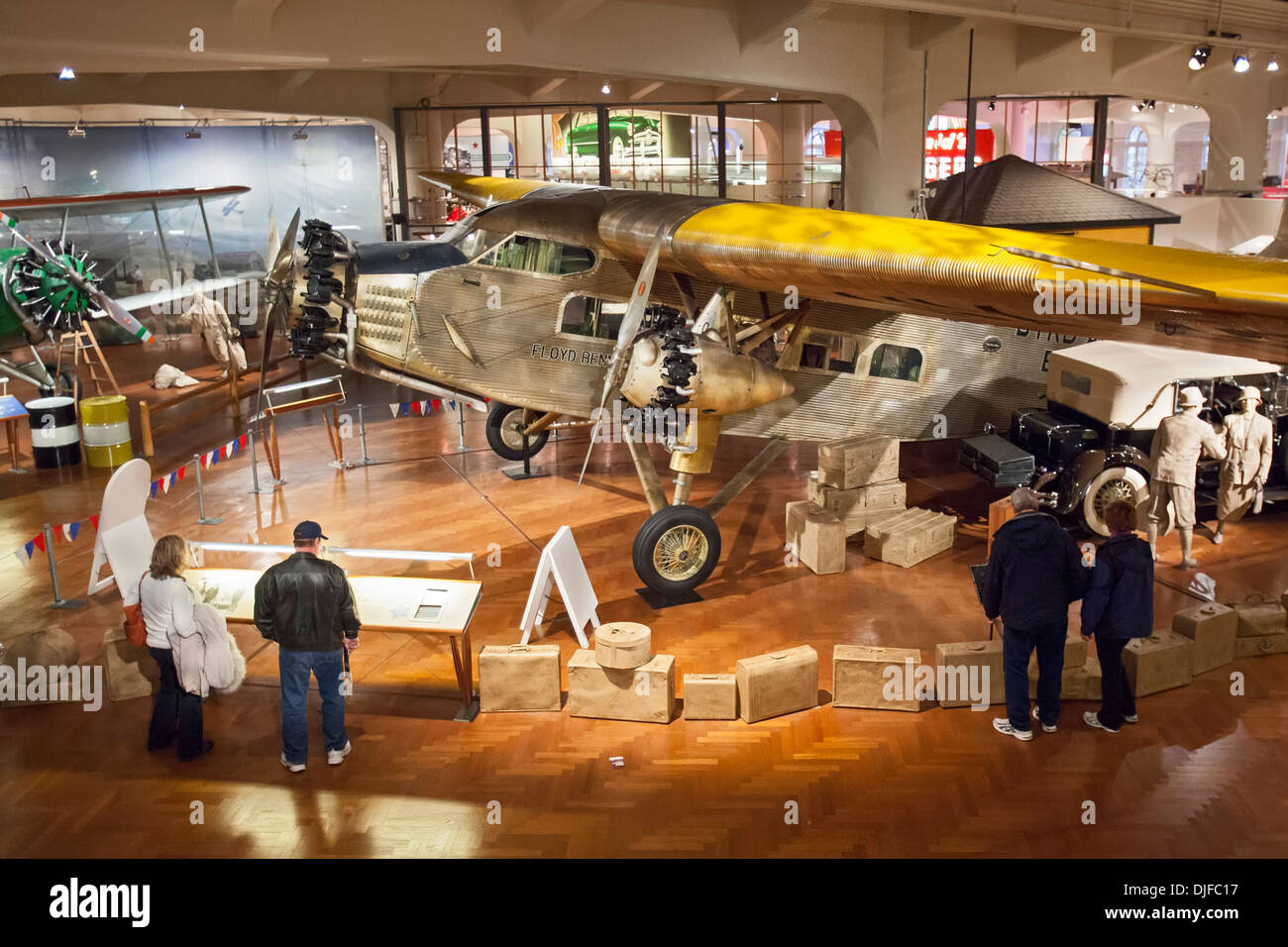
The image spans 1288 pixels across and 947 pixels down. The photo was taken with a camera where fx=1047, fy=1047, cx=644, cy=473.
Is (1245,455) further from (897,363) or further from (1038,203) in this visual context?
(1038,203)

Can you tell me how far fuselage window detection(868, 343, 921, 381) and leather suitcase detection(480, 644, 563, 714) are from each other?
5401 millimetres

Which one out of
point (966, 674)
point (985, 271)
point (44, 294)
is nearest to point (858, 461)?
point (966, 674)

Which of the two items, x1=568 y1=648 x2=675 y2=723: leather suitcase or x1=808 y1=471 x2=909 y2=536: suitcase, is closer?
x1=568 y1=648 x2=675 y2=723: leather suitcase

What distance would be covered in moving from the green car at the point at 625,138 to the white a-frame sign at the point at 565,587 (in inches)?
610

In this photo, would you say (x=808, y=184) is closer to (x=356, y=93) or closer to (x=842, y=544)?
(x=356, y=93)

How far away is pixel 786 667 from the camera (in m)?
7.91

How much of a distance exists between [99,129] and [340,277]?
16636 mm

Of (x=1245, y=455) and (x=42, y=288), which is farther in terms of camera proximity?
(x=42, y=288)

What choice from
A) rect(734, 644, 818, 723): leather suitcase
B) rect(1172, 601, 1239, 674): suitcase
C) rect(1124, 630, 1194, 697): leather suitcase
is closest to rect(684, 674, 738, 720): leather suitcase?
rect(734, 644, 818, 723): leather suitcase

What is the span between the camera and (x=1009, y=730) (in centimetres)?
759

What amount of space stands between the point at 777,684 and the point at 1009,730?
1.69m

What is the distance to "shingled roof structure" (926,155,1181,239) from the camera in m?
17.0

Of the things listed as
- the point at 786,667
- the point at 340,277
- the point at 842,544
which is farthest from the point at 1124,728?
the point at 340,277

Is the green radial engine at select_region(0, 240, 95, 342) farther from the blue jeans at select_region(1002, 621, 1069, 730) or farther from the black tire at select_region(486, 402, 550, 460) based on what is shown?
the blue jeans at select_region(1002, 621, 1069, 730)
